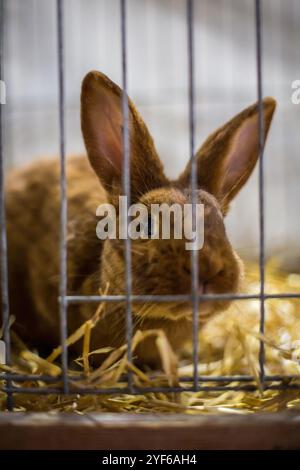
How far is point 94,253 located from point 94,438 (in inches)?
41.5

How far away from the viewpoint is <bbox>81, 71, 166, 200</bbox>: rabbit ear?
6.59 ft

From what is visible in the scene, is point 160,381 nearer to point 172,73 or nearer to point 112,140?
point 112,140

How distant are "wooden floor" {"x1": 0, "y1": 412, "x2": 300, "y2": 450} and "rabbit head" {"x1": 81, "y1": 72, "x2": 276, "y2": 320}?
391 mm

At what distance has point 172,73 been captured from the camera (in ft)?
17.0

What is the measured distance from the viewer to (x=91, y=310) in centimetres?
228

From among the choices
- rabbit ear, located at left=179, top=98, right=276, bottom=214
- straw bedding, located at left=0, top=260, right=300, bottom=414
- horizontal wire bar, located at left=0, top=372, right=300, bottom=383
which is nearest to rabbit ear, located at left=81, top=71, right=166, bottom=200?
rabbit ear, located at left=179, top=98, right=276, bottom=214

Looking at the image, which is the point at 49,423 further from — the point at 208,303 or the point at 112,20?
the point at 112,20

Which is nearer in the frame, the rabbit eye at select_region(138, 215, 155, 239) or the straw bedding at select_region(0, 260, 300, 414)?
the straw bedding at select_region(0, 260, 300, 414)

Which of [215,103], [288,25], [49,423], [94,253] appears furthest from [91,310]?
[288,25]

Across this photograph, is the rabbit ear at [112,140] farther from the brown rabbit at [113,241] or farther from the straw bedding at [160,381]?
the straw bedding at [160,381]

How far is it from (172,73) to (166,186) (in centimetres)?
328

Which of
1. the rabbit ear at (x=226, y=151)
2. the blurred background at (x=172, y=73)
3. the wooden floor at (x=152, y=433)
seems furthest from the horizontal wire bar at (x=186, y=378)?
the blurred background at (x=172, y=73)

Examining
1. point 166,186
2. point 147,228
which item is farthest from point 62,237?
point 166,186

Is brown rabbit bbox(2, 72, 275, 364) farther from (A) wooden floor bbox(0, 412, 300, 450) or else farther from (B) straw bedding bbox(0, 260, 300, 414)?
(A) wooden floor bbox(0, 412, 300, 450)
